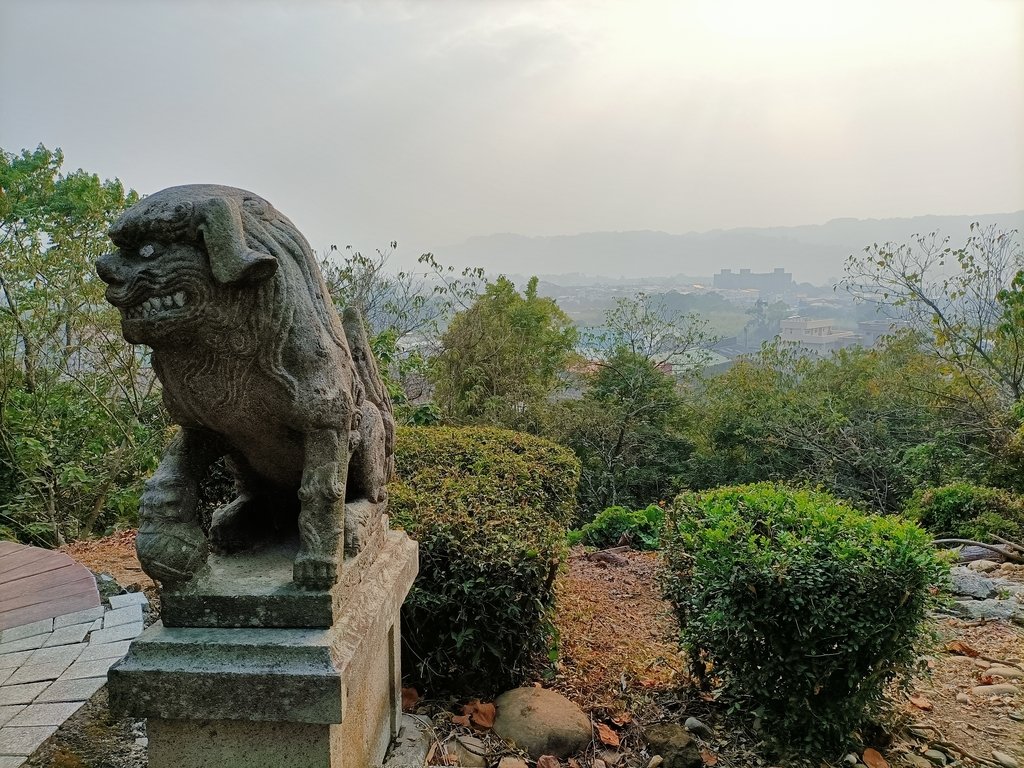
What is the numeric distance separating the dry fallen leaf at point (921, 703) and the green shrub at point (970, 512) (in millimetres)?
3538

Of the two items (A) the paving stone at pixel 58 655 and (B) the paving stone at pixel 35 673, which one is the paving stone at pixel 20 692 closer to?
(B) the paving stone at pixel 35 673

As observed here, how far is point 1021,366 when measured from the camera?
8.62 meters

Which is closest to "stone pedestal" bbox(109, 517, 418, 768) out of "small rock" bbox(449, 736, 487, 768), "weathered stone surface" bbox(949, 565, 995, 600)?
"small rock" bbox(449, 736, 487, 768)

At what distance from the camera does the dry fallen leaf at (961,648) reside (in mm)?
4238

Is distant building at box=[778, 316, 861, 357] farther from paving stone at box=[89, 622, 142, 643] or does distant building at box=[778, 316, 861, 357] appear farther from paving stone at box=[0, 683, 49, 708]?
paving stone at box=[0, 683, 49, 708]

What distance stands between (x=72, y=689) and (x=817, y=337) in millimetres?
13582

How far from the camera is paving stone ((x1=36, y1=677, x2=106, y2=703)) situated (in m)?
3.05

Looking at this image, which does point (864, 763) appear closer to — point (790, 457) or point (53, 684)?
point (53, 684)

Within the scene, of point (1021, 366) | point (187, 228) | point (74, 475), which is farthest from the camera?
point (1021, 366)

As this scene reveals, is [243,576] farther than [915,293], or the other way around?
[915,293]

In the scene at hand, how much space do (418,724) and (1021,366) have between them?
357 inches

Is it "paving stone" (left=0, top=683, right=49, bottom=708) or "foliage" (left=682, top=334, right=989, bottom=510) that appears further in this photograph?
"foliage" (left=682, top=334, right=989, bottom=510)

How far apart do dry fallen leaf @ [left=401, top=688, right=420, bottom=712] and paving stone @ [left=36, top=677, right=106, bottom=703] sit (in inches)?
55.1

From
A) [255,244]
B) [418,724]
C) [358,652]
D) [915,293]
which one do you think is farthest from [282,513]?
[915,293]
